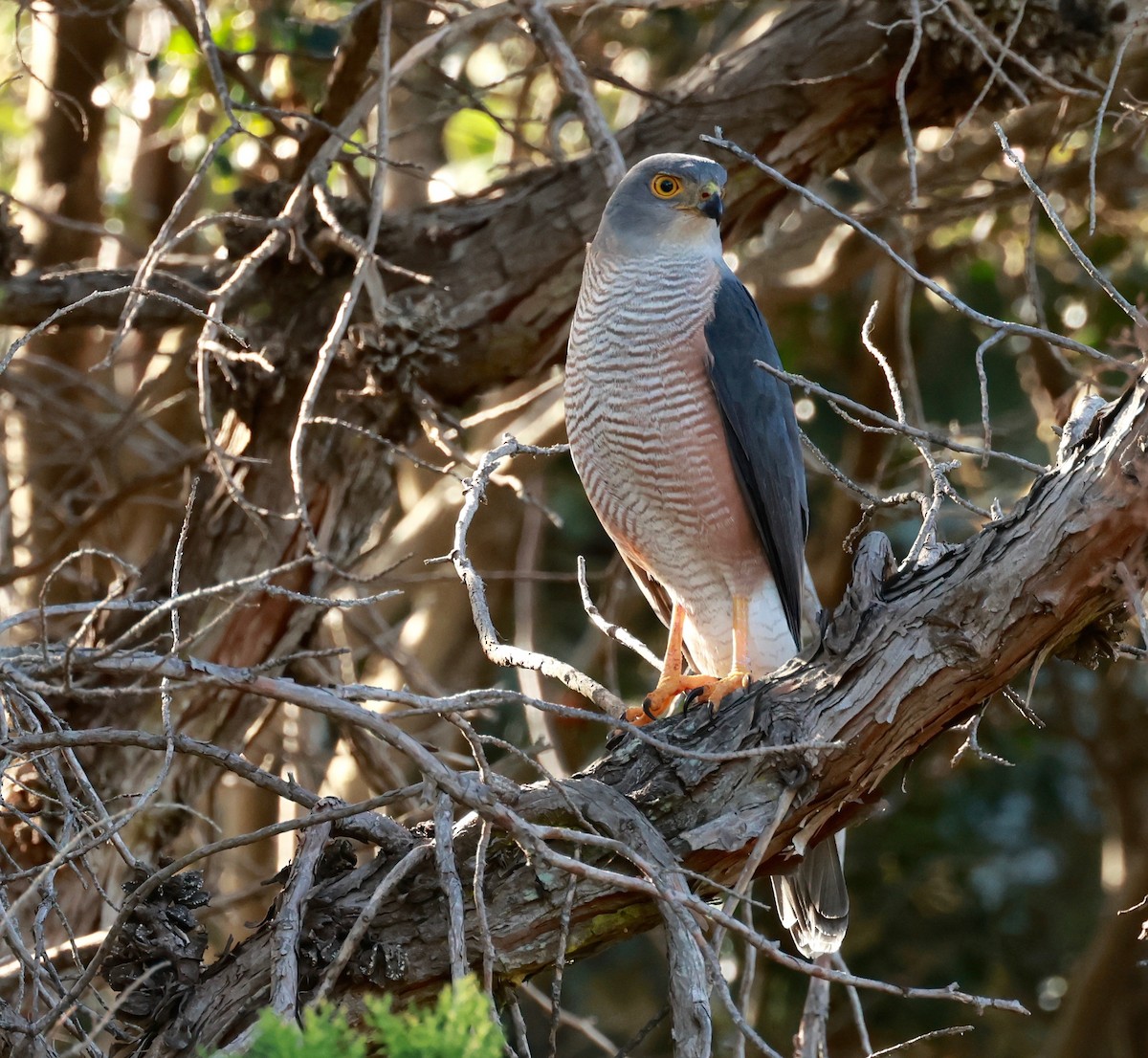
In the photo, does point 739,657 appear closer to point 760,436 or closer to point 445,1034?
point 760,436

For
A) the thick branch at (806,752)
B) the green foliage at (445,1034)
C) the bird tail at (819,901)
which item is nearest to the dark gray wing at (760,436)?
the bird tail at (819,901)

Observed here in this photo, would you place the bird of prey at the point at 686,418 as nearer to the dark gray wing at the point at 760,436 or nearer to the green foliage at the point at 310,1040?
the dark gray wing at the point at 760,436

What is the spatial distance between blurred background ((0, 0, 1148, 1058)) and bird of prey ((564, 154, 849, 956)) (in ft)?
0.86

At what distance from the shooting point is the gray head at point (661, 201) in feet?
12.6

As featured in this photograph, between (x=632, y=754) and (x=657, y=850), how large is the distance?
352 millimetres

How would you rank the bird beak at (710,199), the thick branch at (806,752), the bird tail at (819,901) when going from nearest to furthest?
the thick branch at (806,752), the bird tail at (819,901), the bird beak at (710,199)

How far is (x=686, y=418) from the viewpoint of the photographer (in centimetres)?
372

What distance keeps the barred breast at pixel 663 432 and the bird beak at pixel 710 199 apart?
0.14m

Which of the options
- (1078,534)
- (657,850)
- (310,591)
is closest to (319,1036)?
(657,850)

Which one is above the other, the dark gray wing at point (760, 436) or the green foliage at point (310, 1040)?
the green foliage at point (310, 1040)

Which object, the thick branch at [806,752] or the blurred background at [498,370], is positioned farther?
the blurred background at [498,370]

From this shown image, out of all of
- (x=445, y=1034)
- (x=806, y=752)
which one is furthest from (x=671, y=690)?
(x=445, y=1034)

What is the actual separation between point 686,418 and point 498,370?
0.89 m

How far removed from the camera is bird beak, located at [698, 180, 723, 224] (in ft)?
12.6
